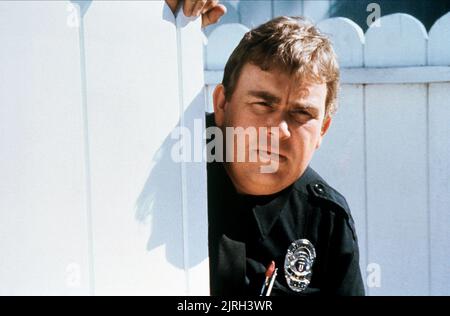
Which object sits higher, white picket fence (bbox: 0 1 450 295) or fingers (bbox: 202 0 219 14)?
fingers (bbox: 202 0 219 14)

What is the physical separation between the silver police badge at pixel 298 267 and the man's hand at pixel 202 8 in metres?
0.50

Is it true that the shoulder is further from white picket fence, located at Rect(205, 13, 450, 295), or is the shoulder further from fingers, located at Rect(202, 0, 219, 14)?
fingers, located at Rect(202, 0, 219, 14)

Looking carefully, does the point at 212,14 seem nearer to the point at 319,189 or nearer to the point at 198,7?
the point at 198,7

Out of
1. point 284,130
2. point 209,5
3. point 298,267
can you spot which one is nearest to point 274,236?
point 298,267

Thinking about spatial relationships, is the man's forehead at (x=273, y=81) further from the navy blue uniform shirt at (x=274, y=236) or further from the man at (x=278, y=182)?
the navy blue uniform shirt at (x=274, y=236)

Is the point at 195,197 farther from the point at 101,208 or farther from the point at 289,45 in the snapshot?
the point at 289,45

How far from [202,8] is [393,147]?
65 centimetres

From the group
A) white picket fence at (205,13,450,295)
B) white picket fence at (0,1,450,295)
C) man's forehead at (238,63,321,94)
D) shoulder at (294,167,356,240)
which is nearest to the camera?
white picket fence at (0,1,450,295)

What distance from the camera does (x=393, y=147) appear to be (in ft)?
4.79

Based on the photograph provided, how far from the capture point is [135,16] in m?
1.03

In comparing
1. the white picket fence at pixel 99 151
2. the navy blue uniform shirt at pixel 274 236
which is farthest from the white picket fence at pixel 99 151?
the navy blue uniform shirt at pixel 274 236

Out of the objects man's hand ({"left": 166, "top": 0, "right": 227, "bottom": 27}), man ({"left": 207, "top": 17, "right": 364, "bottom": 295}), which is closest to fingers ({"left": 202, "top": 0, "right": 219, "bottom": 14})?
man's hand ({"left": 166, "top": 0, "right": 227, "bottom": 27})

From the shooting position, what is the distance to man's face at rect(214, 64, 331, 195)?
1.20 metres

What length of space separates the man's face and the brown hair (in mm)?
18
